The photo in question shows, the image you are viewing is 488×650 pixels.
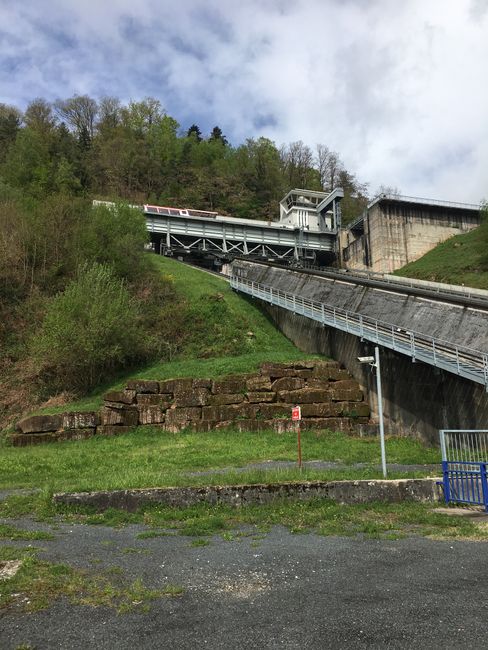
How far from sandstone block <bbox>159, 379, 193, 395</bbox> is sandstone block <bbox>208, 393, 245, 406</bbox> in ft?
4.65

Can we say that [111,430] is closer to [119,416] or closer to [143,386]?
[119,416]

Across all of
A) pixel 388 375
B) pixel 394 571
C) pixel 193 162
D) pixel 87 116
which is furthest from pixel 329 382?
pixel 87 116

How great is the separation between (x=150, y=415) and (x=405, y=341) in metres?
13.4

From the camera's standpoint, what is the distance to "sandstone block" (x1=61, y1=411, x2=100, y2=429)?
74.4 feet

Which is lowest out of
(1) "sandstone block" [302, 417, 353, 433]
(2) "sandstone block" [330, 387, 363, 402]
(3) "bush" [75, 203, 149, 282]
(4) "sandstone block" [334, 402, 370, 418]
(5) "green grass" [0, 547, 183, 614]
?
(1) "sandstone block" [302, 417, 353, 433]

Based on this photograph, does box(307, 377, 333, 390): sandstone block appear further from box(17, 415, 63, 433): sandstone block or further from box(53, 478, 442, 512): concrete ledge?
box(53, 478, 442, 512): concrete ledge

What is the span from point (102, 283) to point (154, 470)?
1758 cm

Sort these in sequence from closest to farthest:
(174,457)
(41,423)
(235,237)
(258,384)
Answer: (174,457) < (41,423) < (258,384) < (235,237)

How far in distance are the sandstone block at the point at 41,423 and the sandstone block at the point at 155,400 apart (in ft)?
13.1

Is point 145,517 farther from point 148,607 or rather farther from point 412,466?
point 412,466

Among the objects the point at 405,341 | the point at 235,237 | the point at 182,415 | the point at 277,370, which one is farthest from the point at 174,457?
the point at 235,237

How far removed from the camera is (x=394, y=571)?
256 inches

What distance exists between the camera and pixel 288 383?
25797mm

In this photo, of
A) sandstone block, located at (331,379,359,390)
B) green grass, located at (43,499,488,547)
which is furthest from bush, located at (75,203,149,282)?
green grass, located at (43,499,488,547)
